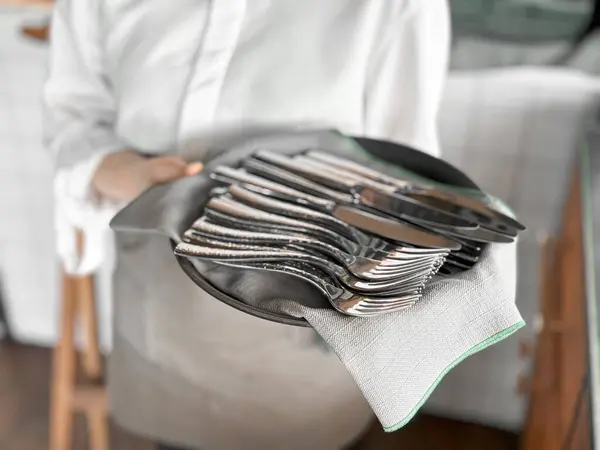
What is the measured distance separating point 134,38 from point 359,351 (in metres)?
0.43

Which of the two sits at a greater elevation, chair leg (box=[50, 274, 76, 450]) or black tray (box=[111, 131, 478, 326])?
black tray (box=[111, 131, 478, 326])

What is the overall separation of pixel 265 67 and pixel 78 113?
244 mm

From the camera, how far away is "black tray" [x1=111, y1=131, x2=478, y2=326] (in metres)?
0.42

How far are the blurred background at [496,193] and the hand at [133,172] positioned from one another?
40 cm

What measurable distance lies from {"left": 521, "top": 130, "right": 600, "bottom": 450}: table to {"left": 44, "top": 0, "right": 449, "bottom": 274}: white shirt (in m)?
0.21

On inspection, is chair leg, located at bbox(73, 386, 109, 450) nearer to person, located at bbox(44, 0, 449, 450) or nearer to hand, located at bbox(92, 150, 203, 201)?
person, located at bbox(44, 0, 449, 450)

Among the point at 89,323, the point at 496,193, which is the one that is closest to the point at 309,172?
the point at 496,193

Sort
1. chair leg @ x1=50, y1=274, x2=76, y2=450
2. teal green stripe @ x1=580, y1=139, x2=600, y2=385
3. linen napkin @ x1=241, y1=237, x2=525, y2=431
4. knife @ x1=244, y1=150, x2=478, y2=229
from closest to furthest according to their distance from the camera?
linen napkin @ x1=241, y1=237, x2=525, y2=431 < knife @ x1=244, y1=150, x2=478, y2=229 < teal green stripe @ x1=580, y1=139, x2=600, y2=385 < chair leg @ x1=50, y1=274, x2=76, y2=450

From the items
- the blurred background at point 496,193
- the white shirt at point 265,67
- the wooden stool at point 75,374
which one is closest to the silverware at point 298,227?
the white shirt at point 265,67

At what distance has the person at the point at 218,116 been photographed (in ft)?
1.97

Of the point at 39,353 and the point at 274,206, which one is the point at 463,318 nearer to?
the point at 274,206

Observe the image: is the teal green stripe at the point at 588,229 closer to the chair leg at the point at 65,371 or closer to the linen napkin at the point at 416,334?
the linen napkin at the point at 416,334

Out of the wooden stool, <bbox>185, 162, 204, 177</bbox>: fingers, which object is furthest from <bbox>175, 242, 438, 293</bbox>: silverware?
the wooden stool

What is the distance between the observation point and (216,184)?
521mm
